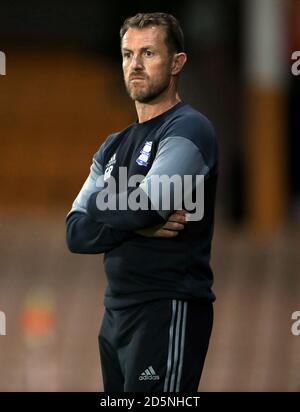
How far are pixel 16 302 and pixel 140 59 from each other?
5468 millimetres

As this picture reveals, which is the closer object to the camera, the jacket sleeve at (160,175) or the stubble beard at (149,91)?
the jacket sleeve at (160,175)

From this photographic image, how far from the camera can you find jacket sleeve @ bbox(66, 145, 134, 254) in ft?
12.1

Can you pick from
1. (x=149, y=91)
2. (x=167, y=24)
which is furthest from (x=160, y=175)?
(x=167, y=24)

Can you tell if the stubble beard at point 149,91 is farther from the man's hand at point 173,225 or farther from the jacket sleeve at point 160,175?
the man's hand at point 173,225

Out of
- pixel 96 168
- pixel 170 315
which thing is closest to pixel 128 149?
pixel 96 168

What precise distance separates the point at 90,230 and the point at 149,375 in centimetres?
53

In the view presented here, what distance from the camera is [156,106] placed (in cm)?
375

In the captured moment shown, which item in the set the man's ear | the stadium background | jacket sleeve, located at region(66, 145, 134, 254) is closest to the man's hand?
jacket sleeve, located at region(66, 145, 134, 254)

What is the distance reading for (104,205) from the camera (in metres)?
3.69

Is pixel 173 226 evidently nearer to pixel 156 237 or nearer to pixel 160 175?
pixel 156 237

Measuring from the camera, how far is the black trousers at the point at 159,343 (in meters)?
3.62

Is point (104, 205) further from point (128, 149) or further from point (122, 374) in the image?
point (122, 374)

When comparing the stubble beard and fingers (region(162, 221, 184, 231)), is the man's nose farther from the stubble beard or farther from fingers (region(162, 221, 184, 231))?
fingers (region(162, 221, 184, 231))

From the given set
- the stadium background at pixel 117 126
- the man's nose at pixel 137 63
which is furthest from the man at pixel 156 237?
the stadium background at pixel 117 126
